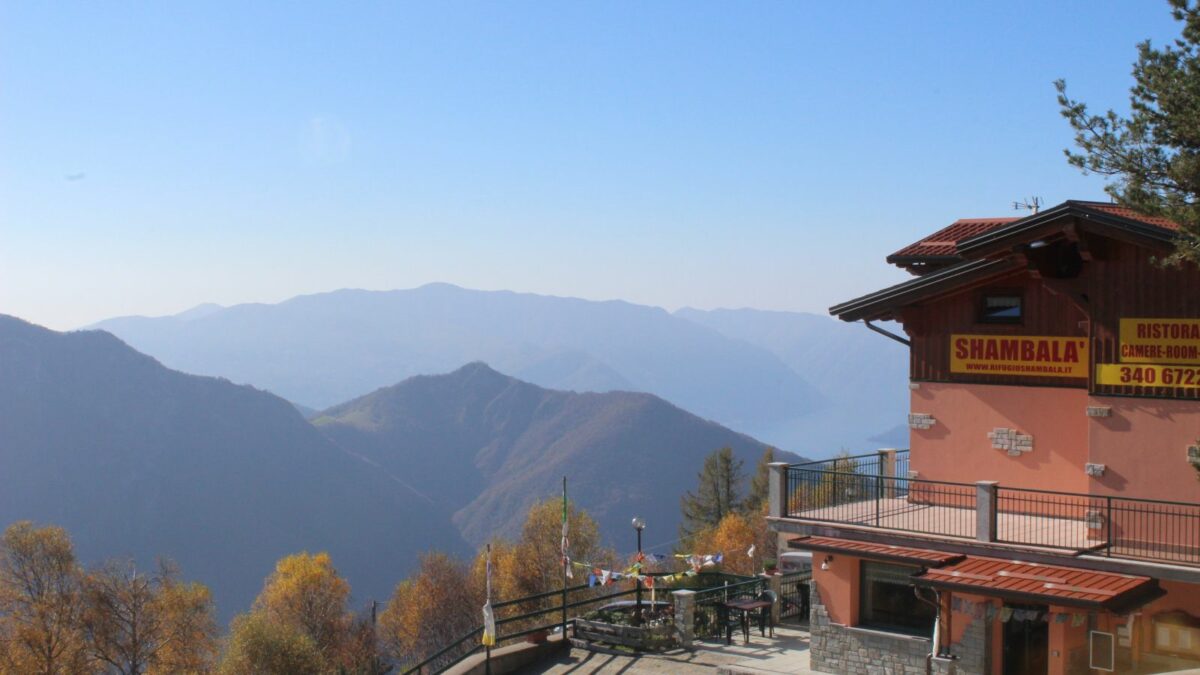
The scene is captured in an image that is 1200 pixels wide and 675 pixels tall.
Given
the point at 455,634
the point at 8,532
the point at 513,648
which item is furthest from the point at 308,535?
the point at 513,648

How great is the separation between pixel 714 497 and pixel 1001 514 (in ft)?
253

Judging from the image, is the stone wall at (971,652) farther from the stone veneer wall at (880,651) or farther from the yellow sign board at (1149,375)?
the yellow sign board at (1149,375)

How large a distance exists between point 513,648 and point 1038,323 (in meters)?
11.2

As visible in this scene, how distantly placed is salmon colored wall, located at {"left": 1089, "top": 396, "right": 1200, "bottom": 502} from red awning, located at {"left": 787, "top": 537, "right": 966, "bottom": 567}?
8.49 feet

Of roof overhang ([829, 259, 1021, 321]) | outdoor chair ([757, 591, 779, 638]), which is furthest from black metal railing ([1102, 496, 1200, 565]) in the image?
outdoor chair ([757, 591, 779, 638])

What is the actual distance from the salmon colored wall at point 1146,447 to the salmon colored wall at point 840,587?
13.4 ft

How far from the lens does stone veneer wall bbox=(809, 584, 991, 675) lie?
15955 millimetres

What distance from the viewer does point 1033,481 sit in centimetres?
1791

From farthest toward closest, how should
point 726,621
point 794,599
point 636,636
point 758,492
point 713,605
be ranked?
point 758,492, point 794,599, point 713,605, point 726,621, point 636,636

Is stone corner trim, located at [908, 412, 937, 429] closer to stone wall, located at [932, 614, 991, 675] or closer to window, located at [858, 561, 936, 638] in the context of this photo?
window, located at [858, 561, 936, 638]

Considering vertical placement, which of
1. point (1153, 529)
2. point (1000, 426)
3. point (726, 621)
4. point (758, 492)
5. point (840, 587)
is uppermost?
point (1000, 426)

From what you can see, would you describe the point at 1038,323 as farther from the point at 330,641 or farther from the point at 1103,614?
the point at 330,641

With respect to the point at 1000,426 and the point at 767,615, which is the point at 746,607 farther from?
the point at 1000,426

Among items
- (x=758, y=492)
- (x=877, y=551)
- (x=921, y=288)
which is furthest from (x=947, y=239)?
(x=758, y=492)
